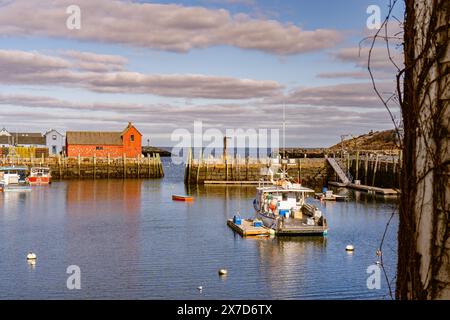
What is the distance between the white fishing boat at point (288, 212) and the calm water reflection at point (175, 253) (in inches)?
39.9

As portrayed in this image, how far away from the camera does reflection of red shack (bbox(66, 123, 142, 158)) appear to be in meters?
103

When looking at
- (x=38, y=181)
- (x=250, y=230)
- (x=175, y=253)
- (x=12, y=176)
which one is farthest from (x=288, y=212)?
(x=38, y=181)

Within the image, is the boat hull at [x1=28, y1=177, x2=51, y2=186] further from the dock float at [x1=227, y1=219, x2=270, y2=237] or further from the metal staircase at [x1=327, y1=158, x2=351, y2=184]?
the dock float at [x1=227, y1=219, x2=270, y2=237]

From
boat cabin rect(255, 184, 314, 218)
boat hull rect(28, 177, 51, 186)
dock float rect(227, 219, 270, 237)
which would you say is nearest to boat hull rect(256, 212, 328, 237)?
dock float rect(227, 219, 270, 237)

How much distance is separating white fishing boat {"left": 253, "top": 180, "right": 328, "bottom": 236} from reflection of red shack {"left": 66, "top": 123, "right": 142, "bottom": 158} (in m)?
64.7

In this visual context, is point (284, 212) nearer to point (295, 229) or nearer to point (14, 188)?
point (295, 229)

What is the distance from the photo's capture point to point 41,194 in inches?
2621

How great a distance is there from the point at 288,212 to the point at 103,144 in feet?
226

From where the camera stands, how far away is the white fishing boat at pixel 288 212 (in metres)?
36.1

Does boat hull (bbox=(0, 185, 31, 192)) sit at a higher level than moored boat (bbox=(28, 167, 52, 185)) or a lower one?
lower

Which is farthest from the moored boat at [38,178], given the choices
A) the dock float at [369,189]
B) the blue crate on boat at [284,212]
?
the blue crate on boat at [284,212]

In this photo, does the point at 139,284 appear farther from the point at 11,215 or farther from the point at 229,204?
the point at 229,204
